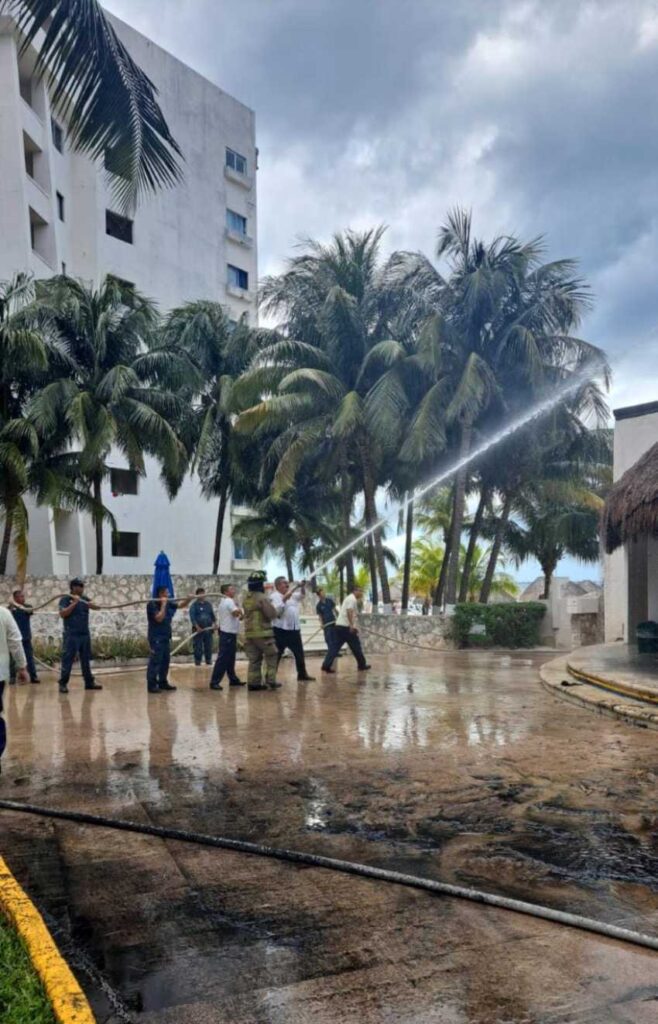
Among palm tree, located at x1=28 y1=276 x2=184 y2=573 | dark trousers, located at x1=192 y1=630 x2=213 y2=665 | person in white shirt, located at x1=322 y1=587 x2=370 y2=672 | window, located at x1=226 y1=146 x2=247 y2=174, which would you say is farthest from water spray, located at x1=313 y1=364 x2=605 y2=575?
window, located at x1=226 y1=146 x2=247 y2=174

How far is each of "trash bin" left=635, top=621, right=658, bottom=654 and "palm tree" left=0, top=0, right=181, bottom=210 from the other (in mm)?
11994

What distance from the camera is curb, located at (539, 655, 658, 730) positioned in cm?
966

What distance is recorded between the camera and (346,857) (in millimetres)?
5148

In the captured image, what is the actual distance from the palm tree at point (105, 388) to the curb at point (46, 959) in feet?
62.2

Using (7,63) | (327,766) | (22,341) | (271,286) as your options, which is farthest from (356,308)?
(327,766)

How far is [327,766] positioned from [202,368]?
2344 centimetres

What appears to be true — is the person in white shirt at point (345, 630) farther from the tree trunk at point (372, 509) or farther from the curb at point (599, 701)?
the tree trunk at point (372, 509)

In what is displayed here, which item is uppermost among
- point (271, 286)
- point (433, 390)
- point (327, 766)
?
point (271, 286)

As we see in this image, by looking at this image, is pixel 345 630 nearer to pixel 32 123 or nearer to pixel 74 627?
pixel 74 627

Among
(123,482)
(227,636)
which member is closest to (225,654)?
(227,636)

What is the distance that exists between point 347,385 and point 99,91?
18.9 meters

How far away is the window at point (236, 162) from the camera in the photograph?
4134cm

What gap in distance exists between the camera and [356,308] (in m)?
25.3

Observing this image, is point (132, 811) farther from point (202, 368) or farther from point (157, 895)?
point (202, 368)
